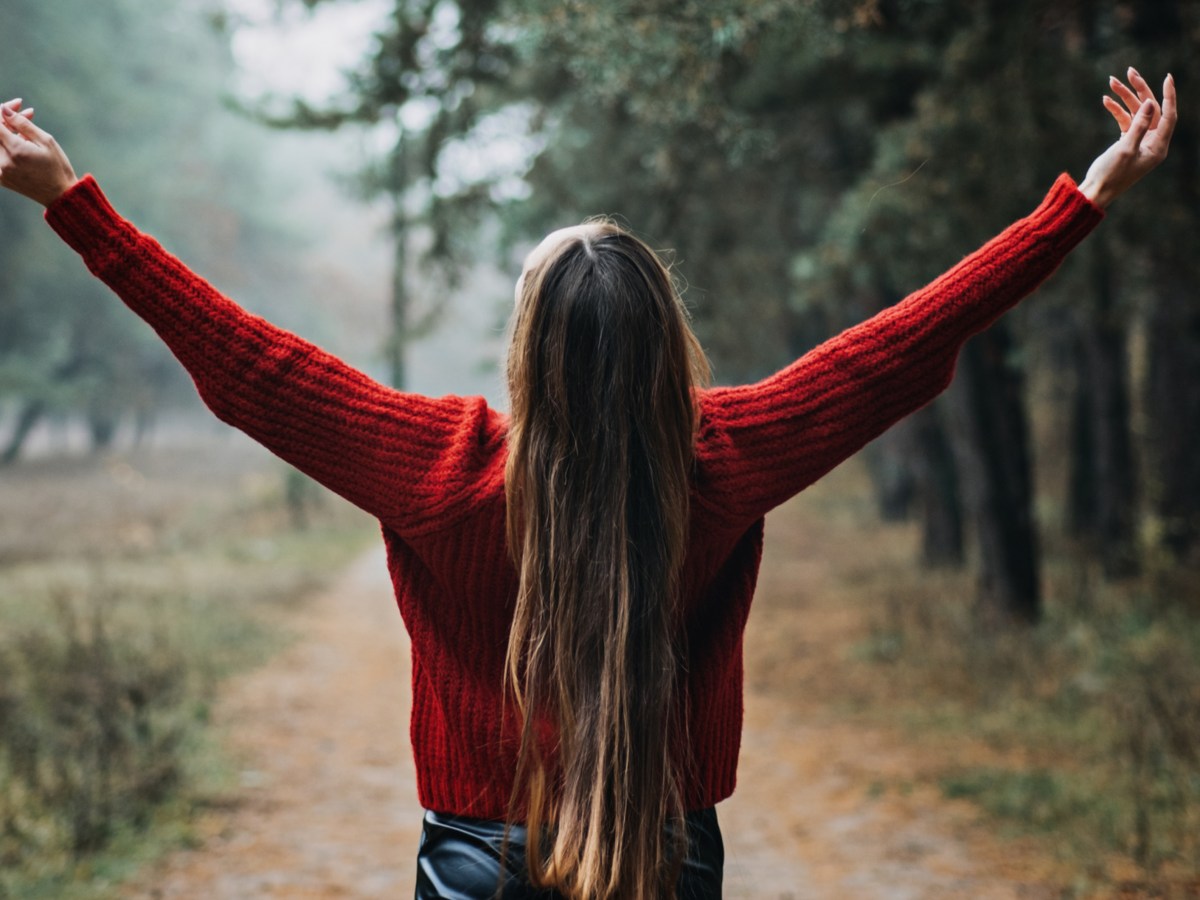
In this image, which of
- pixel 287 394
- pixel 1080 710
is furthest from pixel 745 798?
pixel 287 394

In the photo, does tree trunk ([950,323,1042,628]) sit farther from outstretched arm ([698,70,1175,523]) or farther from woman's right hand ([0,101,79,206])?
woman's right hand ([0,101,79,206])

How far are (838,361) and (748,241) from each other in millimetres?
12149

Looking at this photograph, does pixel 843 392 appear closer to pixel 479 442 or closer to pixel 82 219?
pixel 479 442

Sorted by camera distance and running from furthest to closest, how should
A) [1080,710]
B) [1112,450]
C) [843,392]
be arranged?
[1112,450] → [1080,710] → [843,392]

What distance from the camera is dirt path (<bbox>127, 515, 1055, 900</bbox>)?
536 centimetres

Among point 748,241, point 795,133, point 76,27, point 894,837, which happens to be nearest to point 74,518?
point 76,27

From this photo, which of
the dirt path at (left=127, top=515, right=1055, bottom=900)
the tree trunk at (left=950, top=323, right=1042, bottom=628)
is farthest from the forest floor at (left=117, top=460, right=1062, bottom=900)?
the tree trunk at (left=950, top=323, right=1042, bottom=628)

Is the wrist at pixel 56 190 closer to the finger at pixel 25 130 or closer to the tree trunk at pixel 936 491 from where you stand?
the finger at pixel 25 130

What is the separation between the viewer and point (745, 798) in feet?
22.8

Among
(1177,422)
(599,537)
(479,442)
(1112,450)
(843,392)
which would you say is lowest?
(599,537)

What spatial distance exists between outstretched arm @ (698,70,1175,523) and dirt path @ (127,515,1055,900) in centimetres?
377

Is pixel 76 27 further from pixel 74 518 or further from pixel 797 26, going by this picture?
pixel 797 26

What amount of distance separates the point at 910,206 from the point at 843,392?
642cm

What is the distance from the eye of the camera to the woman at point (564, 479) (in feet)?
6.29
